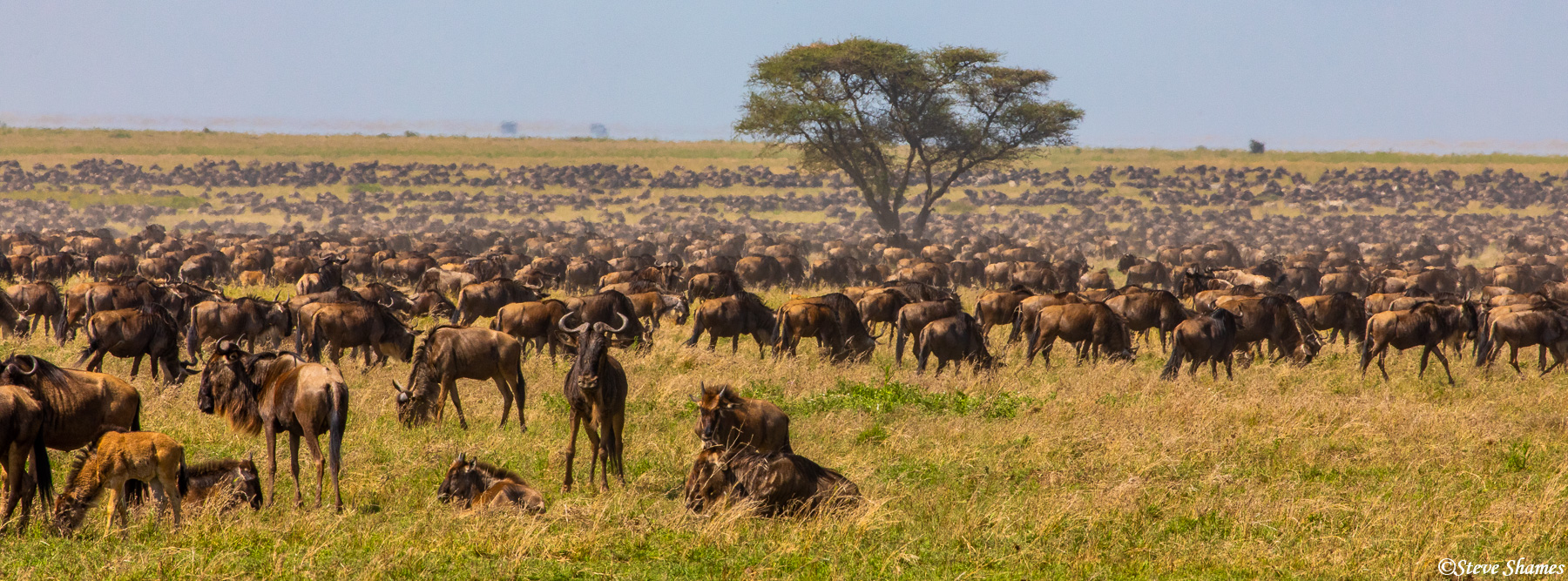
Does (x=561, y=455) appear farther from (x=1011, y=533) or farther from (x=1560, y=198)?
(x=1560, y=198)

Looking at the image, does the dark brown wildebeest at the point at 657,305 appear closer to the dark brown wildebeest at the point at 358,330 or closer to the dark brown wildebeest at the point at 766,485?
the dark brown wildebeest at the point at 358,330

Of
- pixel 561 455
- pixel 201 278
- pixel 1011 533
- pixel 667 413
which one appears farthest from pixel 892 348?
pixel 201 278

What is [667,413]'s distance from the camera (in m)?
12.9

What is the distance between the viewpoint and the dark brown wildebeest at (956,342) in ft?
53.0

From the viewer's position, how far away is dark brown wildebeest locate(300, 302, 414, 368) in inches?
577

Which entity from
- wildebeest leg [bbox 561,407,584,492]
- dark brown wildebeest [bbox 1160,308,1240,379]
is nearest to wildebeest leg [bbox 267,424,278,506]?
wildebeest leg [bbox 561,407,584,492]

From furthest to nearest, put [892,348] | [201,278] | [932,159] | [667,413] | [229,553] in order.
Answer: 1. [932,159]
2. [201,278]
3. [892,348]
4. [667,413]
5. [229,553]

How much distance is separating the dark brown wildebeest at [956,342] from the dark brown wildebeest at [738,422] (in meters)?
6.58

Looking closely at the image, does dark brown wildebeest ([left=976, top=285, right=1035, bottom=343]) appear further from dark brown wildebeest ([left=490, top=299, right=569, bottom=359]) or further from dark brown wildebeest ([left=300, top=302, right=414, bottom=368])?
dark brown wildebeest ([left=300, top=302, right=414, bottom=368])

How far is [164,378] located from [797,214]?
61.6 meters

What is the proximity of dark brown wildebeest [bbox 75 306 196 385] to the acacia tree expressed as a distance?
34410 millimetres

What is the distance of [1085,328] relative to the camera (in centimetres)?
1702

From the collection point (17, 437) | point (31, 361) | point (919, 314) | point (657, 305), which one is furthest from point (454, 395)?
point (657, 305)

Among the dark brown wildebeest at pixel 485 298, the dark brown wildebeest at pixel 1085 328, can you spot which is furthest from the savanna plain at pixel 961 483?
the dark brown wildebeest at pixel 485 298
